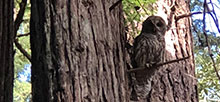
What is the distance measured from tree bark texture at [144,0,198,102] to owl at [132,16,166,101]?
0.28 m

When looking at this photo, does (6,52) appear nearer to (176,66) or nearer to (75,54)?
(75,54)

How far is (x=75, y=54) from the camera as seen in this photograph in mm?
1652

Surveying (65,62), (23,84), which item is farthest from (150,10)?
(23,84)

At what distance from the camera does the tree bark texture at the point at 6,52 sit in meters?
1.73

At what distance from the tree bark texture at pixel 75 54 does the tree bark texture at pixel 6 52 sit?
12 cm

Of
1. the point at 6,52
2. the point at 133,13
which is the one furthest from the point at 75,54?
the point at 133,13

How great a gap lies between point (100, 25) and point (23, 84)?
6.07 meters

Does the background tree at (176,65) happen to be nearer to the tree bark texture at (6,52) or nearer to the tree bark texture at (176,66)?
the tree bark texture at (176,66)

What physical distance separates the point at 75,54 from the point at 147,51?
4.21 ft

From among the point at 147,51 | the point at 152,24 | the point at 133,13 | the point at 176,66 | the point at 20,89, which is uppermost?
the point at 133,13

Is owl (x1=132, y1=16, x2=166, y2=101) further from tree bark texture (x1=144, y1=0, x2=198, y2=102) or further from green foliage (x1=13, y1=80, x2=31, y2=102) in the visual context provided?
green foliage (x1=13, y1=80, x2=31, y2=102)

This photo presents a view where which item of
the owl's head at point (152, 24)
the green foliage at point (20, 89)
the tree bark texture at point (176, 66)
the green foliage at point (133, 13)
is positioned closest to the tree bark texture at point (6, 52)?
the green foliage at point (133, 13)

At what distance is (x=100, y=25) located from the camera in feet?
5.80

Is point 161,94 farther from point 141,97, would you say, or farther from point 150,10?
point 150,10
